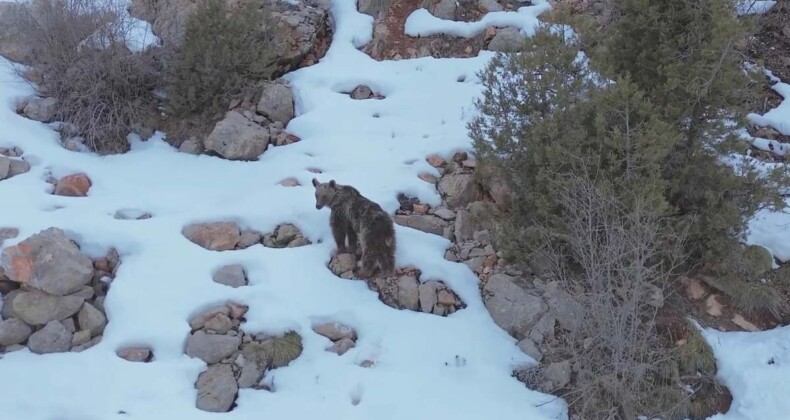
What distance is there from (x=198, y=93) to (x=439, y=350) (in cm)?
511

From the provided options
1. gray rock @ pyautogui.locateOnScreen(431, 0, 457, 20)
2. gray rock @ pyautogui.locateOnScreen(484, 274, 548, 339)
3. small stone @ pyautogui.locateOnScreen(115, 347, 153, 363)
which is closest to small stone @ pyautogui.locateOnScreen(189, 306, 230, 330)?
small stone @ pyautogui.locateOnScreen(115, 347, 153, 363)

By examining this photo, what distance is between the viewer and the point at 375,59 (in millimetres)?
10969

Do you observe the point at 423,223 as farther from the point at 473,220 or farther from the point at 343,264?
the point at 343,264

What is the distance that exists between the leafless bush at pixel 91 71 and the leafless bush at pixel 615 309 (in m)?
5.64

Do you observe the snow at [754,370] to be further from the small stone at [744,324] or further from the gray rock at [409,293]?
the gray rock at [409,293]

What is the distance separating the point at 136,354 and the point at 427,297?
2.69 metres

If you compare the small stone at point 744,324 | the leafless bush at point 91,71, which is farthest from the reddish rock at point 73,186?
the small stone at point 744,324

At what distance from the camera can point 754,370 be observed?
6492 millimetres

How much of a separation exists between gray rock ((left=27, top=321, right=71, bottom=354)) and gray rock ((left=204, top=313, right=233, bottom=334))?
3.97ft

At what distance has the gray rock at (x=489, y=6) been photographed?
1156cm

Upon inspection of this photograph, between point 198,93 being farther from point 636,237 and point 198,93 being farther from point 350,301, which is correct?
point 636,237

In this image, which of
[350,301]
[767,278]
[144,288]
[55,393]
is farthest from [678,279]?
[55,393]

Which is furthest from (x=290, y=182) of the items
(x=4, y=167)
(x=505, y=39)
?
(x=505, y=39)

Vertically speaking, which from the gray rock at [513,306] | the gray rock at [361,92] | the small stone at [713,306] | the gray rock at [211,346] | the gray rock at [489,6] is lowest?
the gray rock at [211,346]
